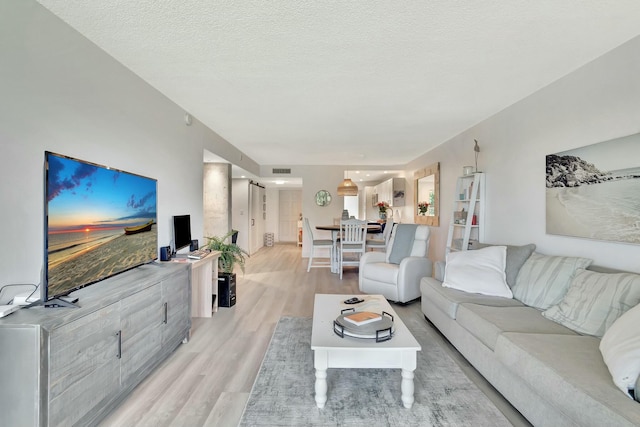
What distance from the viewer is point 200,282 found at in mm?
3377

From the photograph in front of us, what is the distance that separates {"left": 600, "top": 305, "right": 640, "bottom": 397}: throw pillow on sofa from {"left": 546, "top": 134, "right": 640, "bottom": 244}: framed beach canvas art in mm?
864

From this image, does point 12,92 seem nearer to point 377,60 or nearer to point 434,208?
point 377,60

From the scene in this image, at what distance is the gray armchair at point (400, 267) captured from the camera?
3713mm

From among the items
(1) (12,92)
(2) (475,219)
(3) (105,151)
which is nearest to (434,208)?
(2) (475,219)

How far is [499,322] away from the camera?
78.5 inches

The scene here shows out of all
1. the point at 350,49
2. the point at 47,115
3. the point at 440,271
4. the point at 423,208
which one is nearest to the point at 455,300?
the point at 440,271

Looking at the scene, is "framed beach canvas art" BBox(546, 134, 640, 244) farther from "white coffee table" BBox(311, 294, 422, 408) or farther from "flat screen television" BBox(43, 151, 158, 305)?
"flat screen television" BBox(43, 151, 158, 305)

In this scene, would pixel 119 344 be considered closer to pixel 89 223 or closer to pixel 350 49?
pixel 89 223

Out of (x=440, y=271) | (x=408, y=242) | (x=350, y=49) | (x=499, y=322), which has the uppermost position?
(x=350, y=49)

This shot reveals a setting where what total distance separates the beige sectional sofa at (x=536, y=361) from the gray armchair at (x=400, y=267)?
1.08 metres

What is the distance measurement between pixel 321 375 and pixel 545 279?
6.17ft

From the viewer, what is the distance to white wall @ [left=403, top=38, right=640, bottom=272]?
206 centimetres

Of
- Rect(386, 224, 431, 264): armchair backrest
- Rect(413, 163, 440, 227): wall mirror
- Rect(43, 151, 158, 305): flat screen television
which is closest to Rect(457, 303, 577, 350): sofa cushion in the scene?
Rect(386, 224, 431, 264): armchair backrest

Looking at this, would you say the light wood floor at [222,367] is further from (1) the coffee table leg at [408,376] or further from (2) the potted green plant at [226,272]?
(1) the coffee table leg at [408,376]
